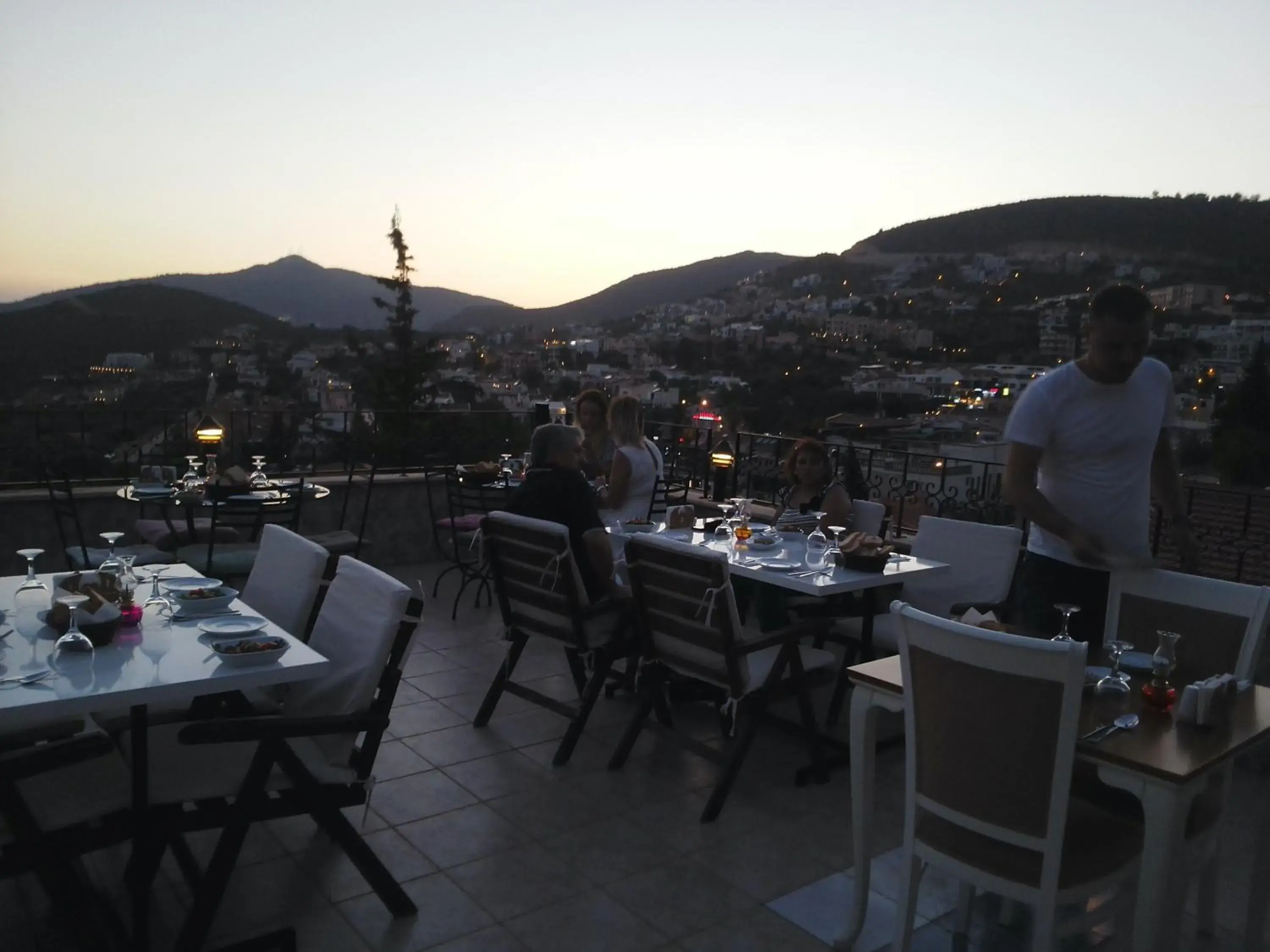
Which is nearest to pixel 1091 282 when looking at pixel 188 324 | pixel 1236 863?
pixel 1236 863

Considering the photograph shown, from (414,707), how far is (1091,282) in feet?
26.2

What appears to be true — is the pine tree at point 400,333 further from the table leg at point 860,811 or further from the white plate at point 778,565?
the table leg at point 860,811

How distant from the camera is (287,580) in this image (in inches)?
120

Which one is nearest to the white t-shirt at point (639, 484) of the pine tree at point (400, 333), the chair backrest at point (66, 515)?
the chair backrest at point (66, 515)

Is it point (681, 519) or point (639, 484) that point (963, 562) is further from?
point (639, 484)

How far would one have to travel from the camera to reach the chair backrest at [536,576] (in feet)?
11.7

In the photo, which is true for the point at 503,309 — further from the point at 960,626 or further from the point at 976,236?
the point at 960,626

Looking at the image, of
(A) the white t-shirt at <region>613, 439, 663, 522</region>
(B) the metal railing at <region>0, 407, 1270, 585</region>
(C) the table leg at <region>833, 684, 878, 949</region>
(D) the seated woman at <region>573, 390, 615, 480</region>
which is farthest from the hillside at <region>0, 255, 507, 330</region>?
(C) the table leg at <region>833, 684, 878, 949</region>

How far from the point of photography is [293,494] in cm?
520

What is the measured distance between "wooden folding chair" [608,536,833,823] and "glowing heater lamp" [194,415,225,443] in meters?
3.81

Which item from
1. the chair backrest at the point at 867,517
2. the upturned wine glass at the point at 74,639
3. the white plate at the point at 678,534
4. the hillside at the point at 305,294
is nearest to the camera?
the upturned wine glass at the point at 74,639

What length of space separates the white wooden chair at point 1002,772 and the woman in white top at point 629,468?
10.3 ft

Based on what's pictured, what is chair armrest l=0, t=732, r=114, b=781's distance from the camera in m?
1.98

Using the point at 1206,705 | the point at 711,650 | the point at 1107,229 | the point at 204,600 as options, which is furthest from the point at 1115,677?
the point at 1107,229
